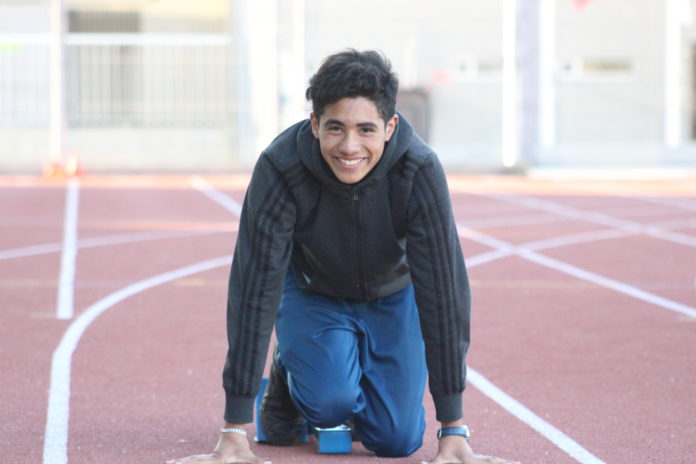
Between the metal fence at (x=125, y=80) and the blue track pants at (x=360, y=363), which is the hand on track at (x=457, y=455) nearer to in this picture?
the blue track pants at (x=360, y=363)

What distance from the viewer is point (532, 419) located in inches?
200

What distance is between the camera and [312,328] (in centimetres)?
467

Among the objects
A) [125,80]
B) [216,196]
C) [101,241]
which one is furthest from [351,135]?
[125,80]

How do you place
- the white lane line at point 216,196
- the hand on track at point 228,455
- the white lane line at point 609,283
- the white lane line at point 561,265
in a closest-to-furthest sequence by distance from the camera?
the hand on track at point 228,455 → the white lane line at point 609,283 → the white lane line at point 561,265 → the white lane line at point 216,196

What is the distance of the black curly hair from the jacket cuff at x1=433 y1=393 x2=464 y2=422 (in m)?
0.95

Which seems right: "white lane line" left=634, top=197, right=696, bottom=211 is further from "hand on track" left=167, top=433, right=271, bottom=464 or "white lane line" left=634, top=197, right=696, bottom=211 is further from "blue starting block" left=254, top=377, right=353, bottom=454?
"hand on track" left=167, top=433, right=271, bottom=464

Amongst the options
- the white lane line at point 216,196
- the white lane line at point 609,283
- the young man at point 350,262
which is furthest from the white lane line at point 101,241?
the young man at point 350,262

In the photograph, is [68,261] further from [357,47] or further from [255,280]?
[357,47]

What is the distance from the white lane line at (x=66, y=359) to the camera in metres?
4.56

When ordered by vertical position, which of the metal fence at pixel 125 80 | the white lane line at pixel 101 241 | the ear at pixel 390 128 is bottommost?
the white lane line at pixel 101 241

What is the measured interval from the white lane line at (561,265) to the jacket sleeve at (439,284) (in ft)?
12.4

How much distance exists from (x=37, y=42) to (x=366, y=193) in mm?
21521

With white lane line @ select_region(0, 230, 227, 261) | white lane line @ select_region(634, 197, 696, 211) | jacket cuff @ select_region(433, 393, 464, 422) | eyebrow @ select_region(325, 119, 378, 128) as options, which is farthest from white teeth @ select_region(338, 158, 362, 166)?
white lane line @ select_region(634, 197, 696, 211)

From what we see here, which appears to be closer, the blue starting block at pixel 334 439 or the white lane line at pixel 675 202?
the blue starting block at pixel 334 439
